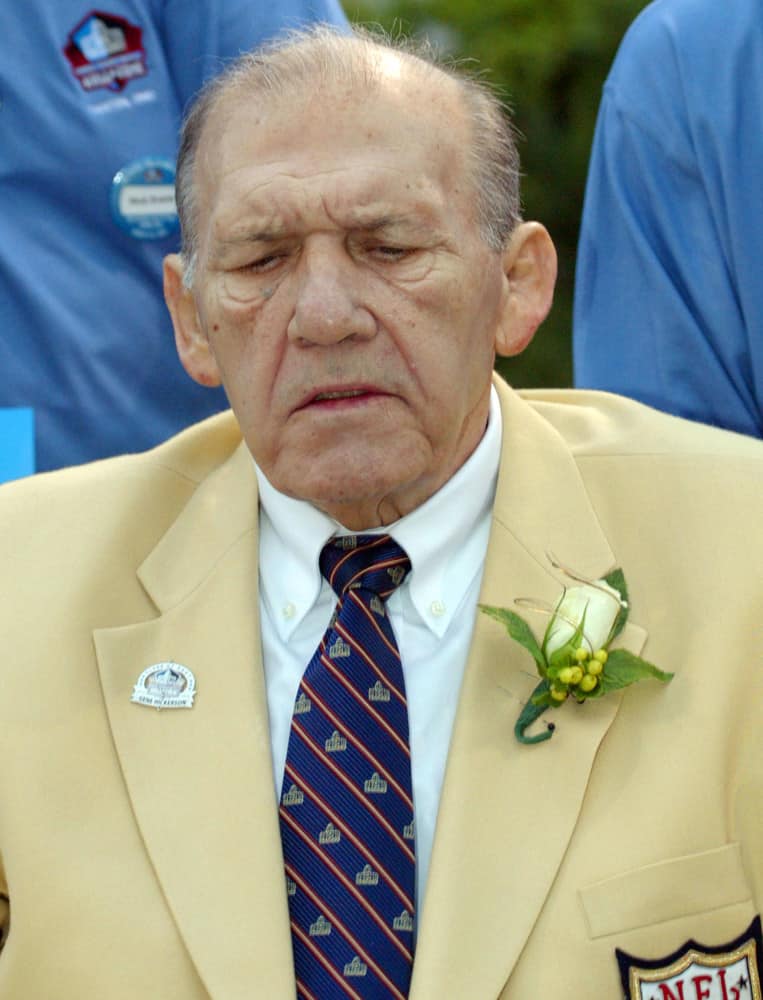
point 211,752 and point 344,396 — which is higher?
point 344,396

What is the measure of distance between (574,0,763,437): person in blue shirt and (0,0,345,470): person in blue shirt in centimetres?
66

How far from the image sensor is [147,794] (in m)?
2.81

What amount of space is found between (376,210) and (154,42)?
3.32ft

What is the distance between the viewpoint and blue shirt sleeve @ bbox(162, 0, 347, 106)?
3.56 meters

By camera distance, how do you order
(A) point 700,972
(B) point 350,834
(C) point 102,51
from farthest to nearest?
1. (C) point 102,51
2. (B) point 350,834
3. (A) point 700,972

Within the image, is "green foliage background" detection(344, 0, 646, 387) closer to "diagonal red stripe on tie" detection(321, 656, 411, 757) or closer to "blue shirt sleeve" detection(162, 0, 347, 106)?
"blue shirt sleeve" detection(162, 0, 347, 106)

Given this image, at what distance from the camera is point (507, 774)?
275 cm

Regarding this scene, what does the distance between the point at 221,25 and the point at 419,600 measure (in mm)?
1324

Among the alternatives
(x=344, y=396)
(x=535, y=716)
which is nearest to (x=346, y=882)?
(x=535, y=716)

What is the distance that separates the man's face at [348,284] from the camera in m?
2.84

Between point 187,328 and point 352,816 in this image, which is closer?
point 352,816

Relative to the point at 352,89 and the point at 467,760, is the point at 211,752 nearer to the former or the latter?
the point at 467,760

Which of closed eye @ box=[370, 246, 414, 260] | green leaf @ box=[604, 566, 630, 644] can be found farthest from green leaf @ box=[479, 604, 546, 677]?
closed eye @ box=[370, 246, 414, 260]

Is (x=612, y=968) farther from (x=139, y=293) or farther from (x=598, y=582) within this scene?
(x=139, y=293)
